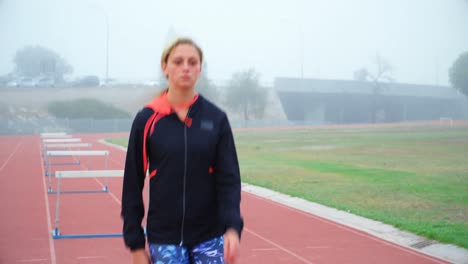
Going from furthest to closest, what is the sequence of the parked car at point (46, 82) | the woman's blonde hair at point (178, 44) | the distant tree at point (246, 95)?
the parked car at point (46, 82) < the distant tree at point (246, 95) < the woman's blonde hair at point (178, 44)

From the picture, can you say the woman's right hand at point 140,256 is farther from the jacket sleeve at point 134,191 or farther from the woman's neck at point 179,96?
the woman's neck at point 179,96

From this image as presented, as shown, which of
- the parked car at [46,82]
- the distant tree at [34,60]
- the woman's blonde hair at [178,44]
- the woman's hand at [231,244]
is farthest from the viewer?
the distant tree at [34,60]

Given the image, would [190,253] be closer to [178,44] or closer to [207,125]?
[207,125]

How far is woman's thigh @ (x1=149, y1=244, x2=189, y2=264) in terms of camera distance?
3.13 metres

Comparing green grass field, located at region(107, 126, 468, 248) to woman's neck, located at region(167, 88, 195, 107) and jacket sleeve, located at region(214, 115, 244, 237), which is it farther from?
woman's neck, located at region(167, 88, 195, 107)

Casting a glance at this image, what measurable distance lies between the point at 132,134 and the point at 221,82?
200 ft

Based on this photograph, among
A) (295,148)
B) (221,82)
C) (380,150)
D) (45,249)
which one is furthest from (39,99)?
(45,249)

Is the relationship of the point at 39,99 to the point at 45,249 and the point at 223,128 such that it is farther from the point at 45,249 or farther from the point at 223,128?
the point at 223,128

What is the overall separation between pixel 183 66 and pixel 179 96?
14 centimetres

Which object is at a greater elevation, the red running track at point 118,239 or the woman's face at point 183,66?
the woman's face at point 183,66

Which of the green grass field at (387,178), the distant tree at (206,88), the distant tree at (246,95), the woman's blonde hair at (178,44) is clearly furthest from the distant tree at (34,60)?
the woman's blonde hair at (178,44)

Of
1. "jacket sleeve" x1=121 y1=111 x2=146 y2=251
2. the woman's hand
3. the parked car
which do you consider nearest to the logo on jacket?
"jacket sleeve" x1=121 y1=111 x2=146 y2=251

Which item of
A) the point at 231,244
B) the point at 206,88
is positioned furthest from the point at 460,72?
the point at 206,88

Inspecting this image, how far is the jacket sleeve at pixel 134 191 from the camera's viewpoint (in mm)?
3133
